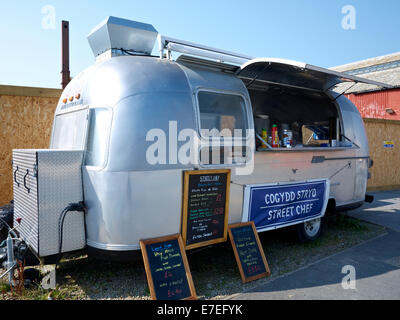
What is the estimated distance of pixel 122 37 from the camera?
420 centimetres

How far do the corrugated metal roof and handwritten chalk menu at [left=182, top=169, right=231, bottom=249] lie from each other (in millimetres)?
14671

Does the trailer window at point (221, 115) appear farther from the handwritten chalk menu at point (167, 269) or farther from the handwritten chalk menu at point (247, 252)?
the handwritten chalk menu at point (167, 269)

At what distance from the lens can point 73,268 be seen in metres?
4.31

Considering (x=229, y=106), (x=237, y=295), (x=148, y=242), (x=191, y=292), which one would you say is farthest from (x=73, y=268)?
(x=229, y=106)

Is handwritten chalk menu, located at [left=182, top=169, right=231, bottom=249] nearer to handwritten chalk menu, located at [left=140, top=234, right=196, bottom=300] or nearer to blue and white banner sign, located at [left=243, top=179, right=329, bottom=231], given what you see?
handwritten chalk menu, located at [left=140, top=234, right=196, bottom=300]

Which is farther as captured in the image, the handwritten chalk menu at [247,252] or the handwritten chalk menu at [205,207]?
the handwritten chalk menu at [247,252]

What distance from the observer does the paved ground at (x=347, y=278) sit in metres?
3.76

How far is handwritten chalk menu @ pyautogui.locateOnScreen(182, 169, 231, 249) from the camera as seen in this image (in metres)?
3.79

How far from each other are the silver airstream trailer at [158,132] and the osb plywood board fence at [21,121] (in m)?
1.41

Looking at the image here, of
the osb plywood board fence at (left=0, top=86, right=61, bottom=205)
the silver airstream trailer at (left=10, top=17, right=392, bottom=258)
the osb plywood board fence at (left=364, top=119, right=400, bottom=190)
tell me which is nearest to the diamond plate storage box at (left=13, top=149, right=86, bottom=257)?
the silver airstream trailer at (left=10, top=17, right=392, bottom=258)

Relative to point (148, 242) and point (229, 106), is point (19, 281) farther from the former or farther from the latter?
point (229, 106)

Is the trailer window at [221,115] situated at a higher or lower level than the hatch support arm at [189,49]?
lower

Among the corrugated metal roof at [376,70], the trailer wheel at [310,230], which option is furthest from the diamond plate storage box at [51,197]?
the corrugated metal roof at [376,70]
